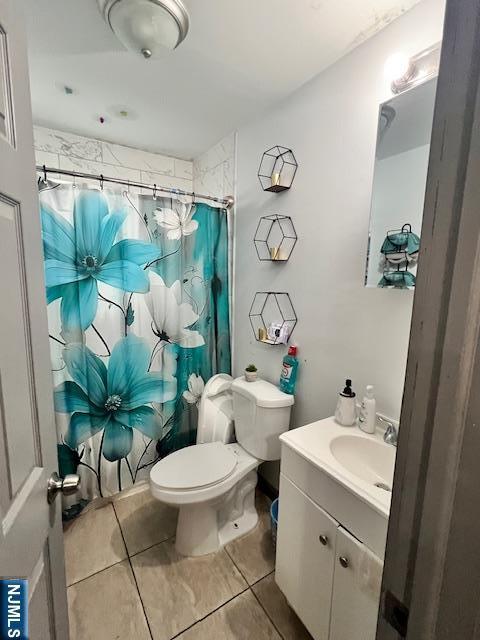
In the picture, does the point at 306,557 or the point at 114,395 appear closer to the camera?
the point at 306,557

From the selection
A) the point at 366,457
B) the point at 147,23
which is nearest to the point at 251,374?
the point at 366,457

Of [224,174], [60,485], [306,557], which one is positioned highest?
[224,174]

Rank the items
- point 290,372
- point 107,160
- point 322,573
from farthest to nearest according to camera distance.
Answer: point 107,160, point 290,372, point 322,573

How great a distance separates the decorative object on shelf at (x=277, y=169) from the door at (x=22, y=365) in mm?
1187

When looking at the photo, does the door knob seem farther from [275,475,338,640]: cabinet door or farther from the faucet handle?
the faucet handle

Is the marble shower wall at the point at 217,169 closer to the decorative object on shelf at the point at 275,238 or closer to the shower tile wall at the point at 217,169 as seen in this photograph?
the shower tile wall at the point at 217,169

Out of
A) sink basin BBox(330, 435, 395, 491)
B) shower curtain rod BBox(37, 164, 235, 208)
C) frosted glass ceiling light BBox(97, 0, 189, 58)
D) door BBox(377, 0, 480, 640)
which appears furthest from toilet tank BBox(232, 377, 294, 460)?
frosted glass ceiling light BBox(97, 0, 189, 58)

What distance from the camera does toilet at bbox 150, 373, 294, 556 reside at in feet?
4.57

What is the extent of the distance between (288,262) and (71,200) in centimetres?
120

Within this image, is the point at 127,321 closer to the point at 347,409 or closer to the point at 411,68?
the point at 347,409

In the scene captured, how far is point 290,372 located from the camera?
1.57 metres

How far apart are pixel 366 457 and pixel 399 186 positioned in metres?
1.08

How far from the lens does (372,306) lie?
124 centimetres

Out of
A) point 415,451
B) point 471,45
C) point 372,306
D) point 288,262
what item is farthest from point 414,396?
point 288,262
